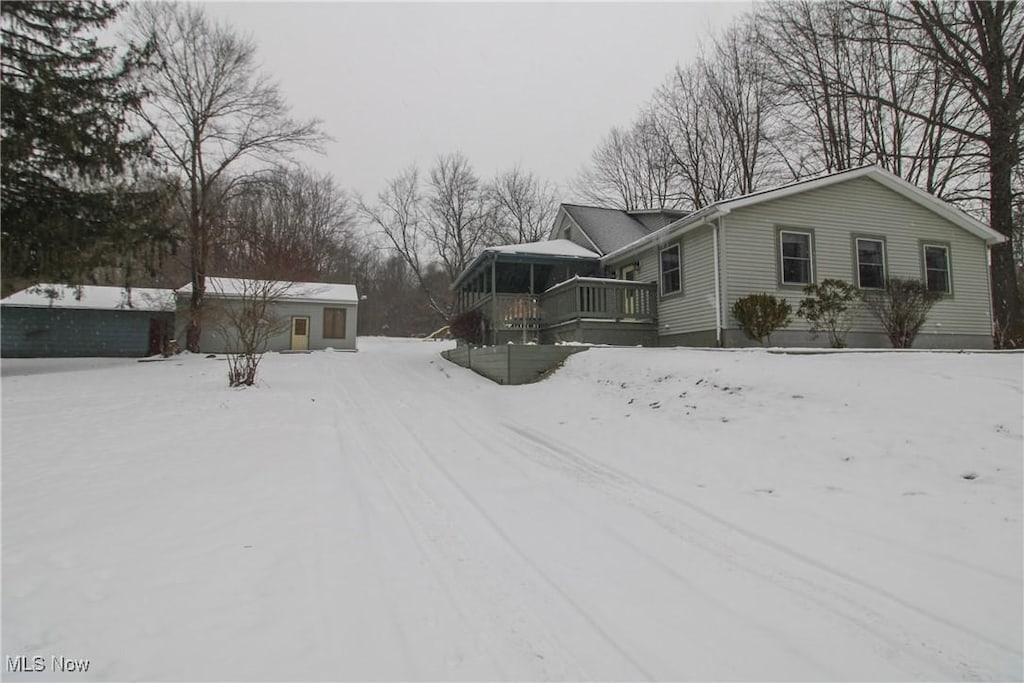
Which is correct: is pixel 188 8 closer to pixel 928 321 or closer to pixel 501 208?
pixel 501 208

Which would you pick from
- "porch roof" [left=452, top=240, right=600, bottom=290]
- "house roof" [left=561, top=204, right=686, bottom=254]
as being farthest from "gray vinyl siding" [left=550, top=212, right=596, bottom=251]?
"porch roof" [left=452, top=240, right=600, bottom=290]

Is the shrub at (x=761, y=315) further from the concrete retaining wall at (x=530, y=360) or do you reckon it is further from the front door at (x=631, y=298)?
the concrete retaining wall at (x=530, y=360)

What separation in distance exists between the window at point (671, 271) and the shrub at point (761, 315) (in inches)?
75.2

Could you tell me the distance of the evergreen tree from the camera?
10938 millimetres

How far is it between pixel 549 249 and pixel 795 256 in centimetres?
618

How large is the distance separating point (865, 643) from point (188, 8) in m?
26.4

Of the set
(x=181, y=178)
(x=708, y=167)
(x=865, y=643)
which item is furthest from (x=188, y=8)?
(x=865, y=643)

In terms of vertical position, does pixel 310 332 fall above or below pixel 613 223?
below

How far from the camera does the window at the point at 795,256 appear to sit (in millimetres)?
10984

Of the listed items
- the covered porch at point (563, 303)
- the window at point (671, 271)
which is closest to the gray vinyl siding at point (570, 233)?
the covered porch at point (563, 303)

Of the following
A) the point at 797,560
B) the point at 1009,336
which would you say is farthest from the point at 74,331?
the point at 1009,336

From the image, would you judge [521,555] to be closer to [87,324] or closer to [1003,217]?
[1003,217]

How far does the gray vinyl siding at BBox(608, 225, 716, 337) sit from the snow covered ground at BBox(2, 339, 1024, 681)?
4.12 m

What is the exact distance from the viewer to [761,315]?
970 centimetres
